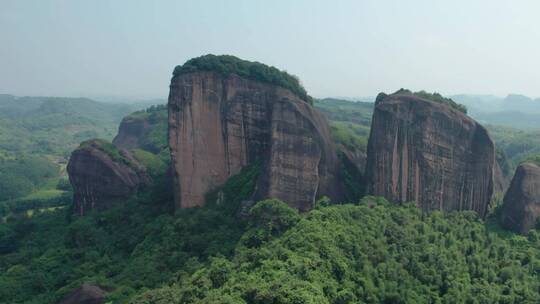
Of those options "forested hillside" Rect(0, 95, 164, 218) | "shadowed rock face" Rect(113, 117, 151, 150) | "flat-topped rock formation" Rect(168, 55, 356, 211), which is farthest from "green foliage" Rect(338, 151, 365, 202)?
"shadowed rock face" Rect(113, 117, 151, 150)

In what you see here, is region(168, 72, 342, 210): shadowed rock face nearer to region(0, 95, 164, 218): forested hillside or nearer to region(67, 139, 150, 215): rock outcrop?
region(67, 139, 150, 215): rock outcrop

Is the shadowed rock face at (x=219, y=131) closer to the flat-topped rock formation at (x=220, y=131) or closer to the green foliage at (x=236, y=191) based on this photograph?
the flat-topped rock formation at (x=220, y=131)

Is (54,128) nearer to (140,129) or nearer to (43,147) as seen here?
(43,147)

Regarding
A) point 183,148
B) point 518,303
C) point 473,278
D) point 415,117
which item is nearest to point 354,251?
point 473,278

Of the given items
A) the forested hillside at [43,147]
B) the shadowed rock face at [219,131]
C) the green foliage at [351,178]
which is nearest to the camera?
the green foliage at [351,178]

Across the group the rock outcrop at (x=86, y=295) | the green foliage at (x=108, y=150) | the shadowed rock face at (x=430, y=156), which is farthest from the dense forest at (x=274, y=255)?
the green foliage at (x=108, y=150)

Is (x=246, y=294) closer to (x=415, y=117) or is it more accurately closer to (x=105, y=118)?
(x=415, y=117)

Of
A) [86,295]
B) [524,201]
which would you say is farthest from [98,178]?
[524,201]
